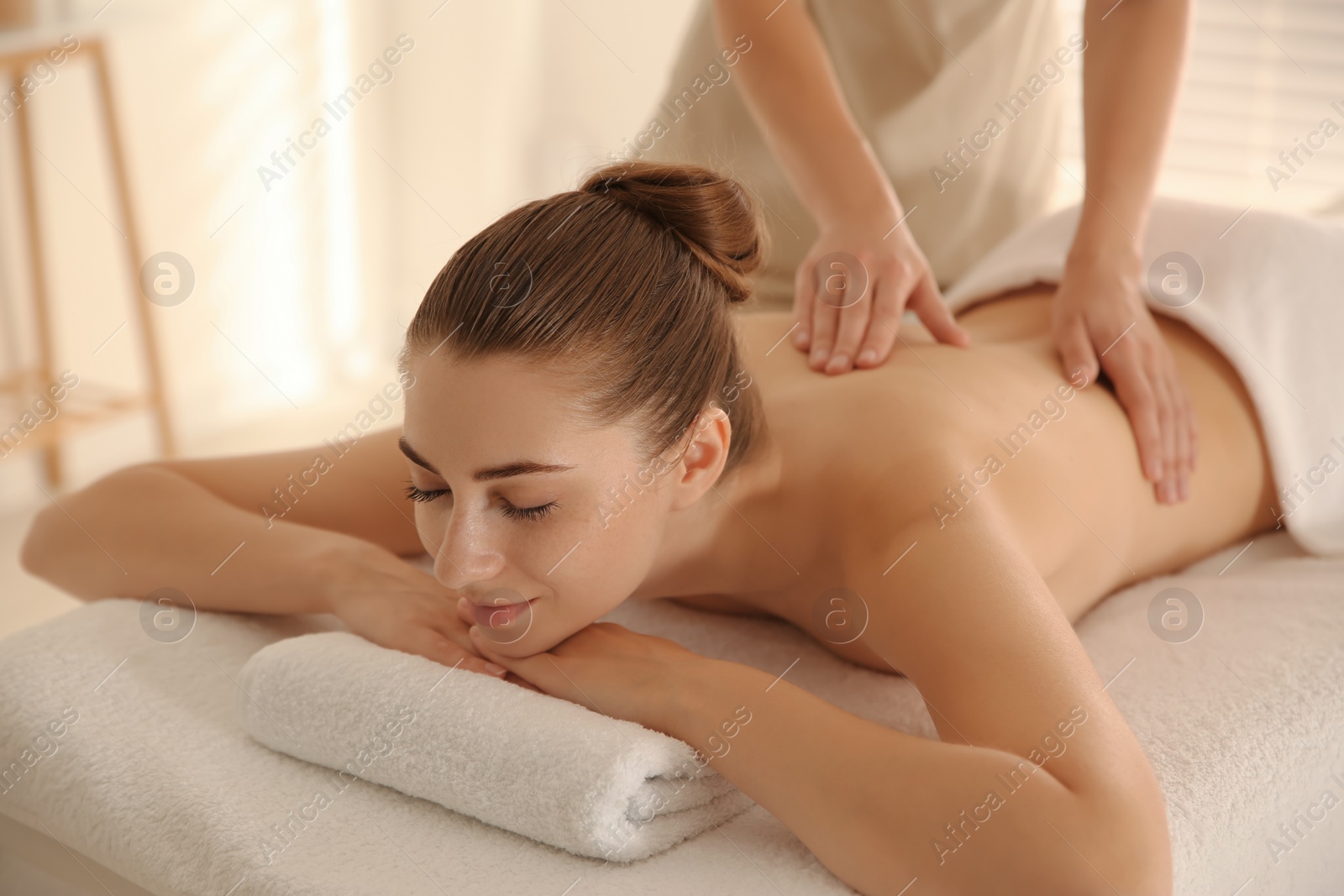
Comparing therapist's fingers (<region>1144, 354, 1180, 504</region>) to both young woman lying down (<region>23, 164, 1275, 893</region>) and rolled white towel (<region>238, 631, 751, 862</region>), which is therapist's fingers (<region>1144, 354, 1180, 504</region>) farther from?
rolled white towel (<region>238, 631, 751, 862</region>)

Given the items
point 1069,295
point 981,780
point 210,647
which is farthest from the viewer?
point 1069,295

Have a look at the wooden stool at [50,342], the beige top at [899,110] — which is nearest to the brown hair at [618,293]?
the beige top at [899,110]

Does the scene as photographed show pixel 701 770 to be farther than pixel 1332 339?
No

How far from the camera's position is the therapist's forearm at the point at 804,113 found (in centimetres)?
141

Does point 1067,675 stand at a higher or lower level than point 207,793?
lower

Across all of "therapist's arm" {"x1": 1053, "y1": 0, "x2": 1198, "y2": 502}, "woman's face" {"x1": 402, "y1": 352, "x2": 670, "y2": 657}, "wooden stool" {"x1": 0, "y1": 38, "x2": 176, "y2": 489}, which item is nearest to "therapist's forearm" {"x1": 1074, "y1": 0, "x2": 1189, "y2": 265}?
"therapist's arm" {"x1": 1053, "y1": 0, "x2": 1198, "y2": 502}

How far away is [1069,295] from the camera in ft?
4.69

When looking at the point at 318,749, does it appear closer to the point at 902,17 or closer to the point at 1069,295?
the point at 1069,295

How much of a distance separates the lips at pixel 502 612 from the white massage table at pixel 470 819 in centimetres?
16

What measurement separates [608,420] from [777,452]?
29cm

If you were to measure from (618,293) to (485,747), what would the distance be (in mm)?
377

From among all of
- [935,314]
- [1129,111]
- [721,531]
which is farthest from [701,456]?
[1129,111]

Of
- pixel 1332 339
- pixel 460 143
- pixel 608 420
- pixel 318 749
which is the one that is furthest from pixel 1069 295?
pixel 460 143

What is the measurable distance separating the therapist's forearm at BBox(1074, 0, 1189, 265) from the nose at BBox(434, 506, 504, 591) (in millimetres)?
852
